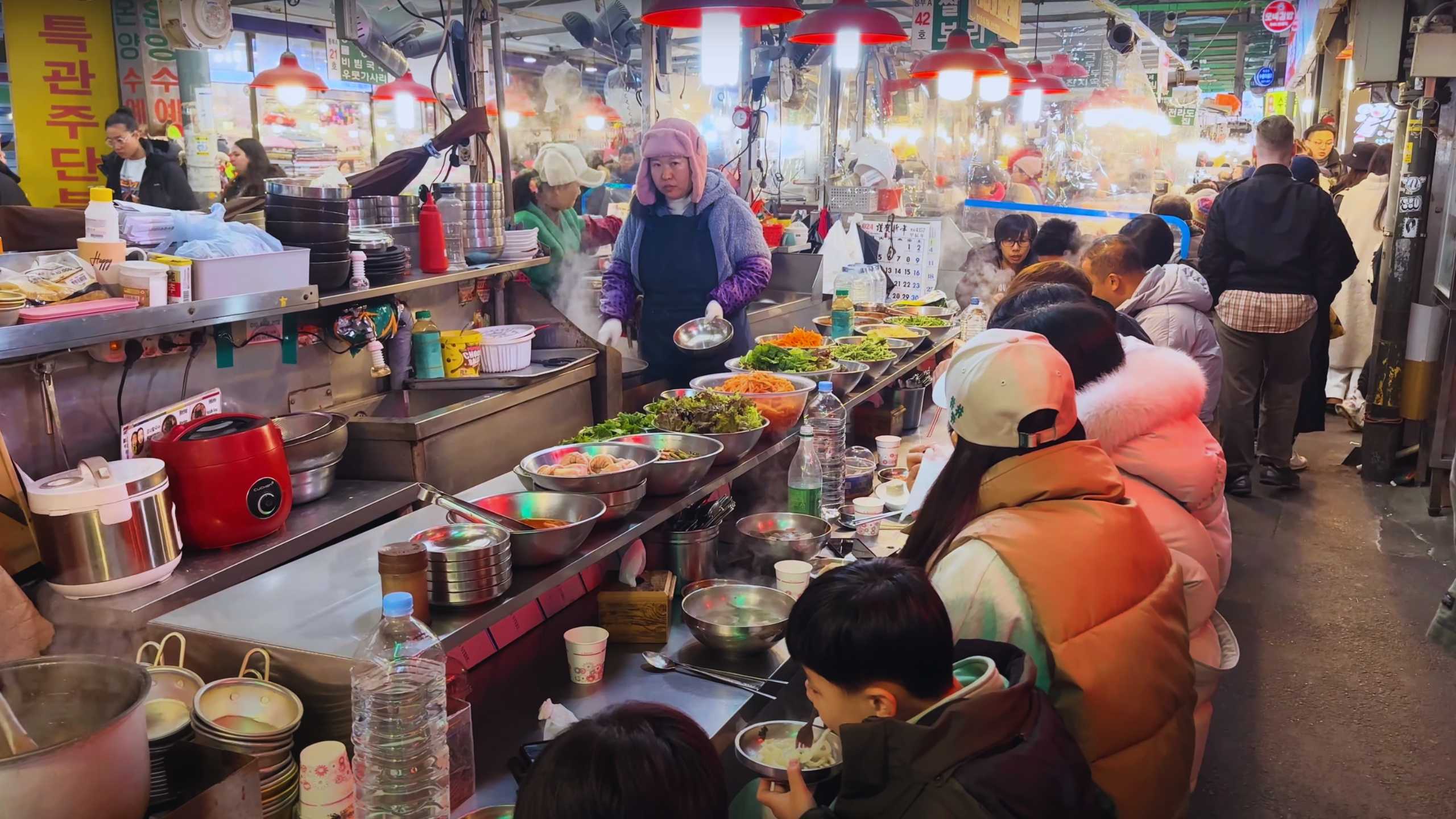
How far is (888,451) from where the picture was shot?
4562 millimetres

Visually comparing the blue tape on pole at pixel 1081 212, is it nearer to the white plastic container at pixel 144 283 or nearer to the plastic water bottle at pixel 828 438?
the plastic water bottle at pixel 828 438

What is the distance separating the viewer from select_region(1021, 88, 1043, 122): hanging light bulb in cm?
1051

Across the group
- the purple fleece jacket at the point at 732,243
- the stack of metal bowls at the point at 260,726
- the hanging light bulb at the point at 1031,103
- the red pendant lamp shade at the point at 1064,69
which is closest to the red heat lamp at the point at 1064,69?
the red pendant lamp shade at the point at 1064,69

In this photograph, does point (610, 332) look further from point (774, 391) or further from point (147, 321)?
point (147, 321)

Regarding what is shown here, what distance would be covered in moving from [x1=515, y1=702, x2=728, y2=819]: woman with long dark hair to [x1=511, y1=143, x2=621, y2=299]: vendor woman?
442 cm

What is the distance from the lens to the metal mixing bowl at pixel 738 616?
264cm

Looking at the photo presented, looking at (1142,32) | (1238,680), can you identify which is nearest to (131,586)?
(1238,680)

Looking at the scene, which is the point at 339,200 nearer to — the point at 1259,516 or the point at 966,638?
the point at 966,638

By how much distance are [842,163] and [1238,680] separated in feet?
20.9

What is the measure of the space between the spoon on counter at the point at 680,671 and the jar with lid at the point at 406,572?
2.50 feet

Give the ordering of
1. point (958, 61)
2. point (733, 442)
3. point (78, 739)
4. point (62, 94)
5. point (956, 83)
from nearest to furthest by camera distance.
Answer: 1. point (78, 739)
2. point (733, 442)
3. point (958, 61)
4. point (956, 83)
5. point (62, 94)

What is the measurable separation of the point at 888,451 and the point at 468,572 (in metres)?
2.77

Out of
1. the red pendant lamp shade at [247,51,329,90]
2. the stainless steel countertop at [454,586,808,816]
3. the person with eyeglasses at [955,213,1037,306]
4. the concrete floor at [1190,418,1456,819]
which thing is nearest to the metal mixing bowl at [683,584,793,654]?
the stainless steel countertop at [454,586,808,816]

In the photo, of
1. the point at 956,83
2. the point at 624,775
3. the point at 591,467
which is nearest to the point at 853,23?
the point at 956,83
